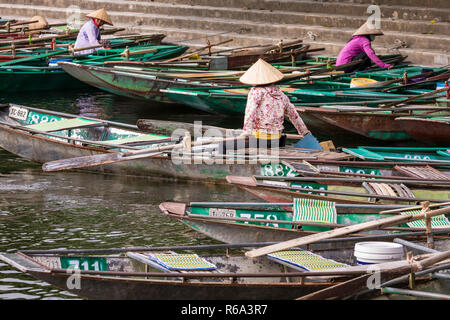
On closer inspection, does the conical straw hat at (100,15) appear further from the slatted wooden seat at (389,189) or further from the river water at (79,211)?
the slatted wooden seat at (389,189)

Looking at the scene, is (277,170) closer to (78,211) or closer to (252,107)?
→ (252,107)

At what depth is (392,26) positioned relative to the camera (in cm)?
1480

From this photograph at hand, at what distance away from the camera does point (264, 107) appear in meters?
8.51

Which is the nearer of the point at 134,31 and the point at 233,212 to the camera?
the point at 233,212

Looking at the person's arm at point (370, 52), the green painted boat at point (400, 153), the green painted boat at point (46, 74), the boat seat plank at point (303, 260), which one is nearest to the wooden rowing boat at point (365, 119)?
the green painted boat at point (400, 153)

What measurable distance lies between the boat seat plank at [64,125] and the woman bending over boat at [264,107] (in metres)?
2.36

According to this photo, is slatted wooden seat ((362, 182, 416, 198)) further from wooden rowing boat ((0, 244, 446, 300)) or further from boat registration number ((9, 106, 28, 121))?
boat registration number ((9, 106, 28, 121))

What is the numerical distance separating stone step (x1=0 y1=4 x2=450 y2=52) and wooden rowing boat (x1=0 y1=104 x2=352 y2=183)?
20.6 ft

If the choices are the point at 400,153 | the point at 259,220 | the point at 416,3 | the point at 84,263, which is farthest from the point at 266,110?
the point at 416,3

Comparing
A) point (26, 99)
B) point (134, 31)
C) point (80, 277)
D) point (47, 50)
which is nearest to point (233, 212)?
point (80, 277)

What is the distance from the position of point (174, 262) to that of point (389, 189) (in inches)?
98.6

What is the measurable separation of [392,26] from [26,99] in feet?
22.3

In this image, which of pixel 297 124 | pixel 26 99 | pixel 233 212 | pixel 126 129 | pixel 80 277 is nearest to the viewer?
pixel 80 277
